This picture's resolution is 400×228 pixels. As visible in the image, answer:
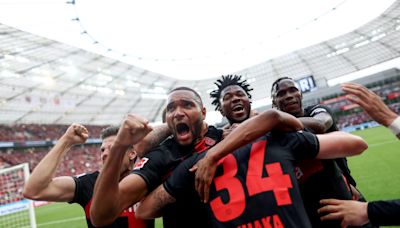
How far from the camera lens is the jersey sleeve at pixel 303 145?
1889mm

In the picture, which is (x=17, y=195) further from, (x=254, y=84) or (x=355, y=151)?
(x=254, y=84)

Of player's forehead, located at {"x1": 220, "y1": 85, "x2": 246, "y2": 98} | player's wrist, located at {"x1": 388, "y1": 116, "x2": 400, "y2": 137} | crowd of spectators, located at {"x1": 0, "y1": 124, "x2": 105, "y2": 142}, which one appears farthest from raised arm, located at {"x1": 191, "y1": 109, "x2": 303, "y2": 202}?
crowd of spectators, located at {"x1": 0, "y1": 124, "x2": 105, "y2": 142}

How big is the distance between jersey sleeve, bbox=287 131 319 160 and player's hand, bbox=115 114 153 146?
89 centimetres

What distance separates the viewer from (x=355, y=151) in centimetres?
197

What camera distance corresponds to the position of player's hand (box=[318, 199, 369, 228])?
1841 mm

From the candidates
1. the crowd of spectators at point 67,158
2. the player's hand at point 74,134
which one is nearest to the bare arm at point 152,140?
the player's hand at point 74,134

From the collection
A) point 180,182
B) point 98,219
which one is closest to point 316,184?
point 180,182

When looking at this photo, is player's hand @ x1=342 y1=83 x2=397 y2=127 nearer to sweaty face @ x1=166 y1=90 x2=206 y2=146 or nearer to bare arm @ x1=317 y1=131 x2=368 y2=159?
Answer: bare arm @ x1=317 y1=131 x2=368 y2=159

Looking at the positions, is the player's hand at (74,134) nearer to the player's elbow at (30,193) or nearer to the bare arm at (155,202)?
the player's elbow at (30,193)

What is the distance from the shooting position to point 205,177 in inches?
69.4

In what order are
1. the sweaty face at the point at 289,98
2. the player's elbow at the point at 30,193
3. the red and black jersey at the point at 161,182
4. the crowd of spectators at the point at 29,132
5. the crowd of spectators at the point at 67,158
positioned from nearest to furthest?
1. the red and black jersey at the point at 161,182
2. the player's elbow at the point at 30,193
3. the sweaty face at the point at 289,98
4. the crowd of spectators at the point at 67,158
5. the crowd of spectators at the point at 29,132

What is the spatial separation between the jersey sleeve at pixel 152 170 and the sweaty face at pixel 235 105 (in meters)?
0.99

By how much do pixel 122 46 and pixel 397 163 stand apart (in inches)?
1050

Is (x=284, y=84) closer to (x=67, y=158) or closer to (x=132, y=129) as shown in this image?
(x=132, y=129)
